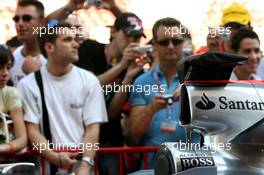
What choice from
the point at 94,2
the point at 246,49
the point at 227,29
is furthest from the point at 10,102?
the point at 227,29

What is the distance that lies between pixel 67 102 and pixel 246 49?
166cm

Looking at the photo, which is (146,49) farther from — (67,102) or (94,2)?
(94,2)

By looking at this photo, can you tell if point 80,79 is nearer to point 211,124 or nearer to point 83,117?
point 83,117

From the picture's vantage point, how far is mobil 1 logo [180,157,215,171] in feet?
15.2

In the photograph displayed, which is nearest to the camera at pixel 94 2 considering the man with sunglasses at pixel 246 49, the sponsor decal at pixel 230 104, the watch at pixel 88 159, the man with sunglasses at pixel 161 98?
the man with sunglasses at pixel 161 98

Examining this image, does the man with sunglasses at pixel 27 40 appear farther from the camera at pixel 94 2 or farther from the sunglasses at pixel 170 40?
the sunglasses at pixel 170 40

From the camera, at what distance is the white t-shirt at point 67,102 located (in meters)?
6.52

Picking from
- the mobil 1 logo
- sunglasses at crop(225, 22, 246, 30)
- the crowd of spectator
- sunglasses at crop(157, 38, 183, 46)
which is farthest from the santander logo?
sunglasses at crop(225, 22, 246, 30)

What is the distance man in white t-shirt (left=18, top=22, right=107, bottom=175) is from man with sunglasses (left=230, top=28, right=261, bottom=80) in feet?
4.06

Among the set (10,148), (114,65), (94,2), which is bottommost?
(10,148)

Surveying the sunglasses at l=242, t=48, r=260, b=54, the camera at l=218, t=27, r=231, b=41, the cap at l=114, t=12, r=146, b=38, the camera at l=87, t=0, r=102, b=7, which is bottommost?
the sunglasses at l=242, t=48, r=260, b=54

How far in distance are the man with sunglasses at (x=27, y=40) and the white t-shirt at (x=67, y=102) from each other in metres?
0.44

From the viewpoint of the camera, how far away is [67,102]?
6.58m

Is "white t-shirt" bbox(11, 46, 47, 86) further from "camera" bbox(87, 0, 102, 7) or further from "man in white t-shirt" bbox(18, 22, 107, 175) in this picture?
"camera" bbox(87, 0, 102, 7)
